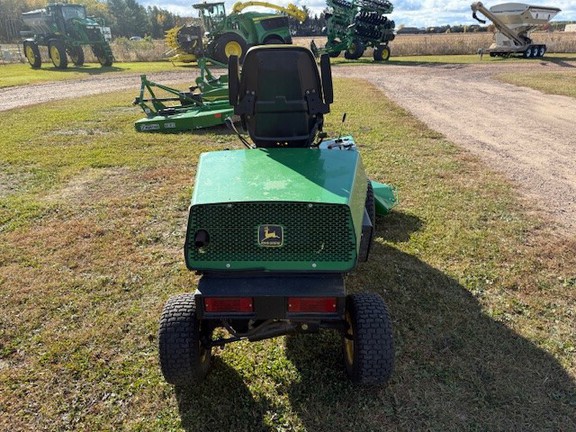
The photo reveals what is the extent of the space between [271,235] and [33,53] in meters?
24.1

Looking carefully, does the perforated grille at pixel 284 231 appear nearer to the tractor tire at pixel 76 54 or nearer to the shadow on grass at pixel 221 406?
the shadow on grass at pixel 221 406

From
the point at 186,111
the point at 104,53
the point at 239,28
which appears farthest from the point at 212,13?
the point at 186,111

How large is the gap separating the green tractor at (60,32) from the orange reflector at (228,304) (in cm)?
2261

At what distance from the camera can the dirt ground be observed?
19.1ft

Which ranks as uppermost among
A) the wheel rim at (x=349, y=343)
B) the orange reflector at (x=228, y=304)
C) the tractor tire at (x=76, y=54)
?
the orange reflector at (x=228, y=304)

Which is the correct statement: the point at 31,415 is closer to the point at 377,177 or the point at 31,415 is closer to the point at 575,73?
the point at 377,177

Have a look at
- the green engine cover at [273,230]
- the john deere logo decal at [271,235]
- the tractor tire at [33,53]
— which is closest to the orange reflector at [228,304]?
the green engine cover at [273,230]

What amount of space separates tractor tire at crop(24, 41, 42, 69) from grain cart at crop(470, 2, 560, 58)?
20773 millimetres

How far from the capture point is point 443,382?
8.56ft

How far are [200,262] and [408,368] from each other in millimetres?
1369

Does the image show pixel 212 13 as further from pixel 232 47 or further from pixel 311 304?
pixel 311 304

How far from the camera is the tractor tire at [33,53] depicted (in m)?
21.5

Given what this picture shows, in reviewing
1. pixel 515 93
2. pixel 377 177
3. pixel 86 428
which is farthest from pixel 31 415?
pixel 515 93

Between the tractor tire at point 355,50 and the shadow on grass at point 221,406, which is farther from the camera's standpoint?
the tractor tire at point 355,50
